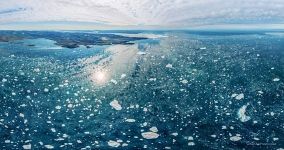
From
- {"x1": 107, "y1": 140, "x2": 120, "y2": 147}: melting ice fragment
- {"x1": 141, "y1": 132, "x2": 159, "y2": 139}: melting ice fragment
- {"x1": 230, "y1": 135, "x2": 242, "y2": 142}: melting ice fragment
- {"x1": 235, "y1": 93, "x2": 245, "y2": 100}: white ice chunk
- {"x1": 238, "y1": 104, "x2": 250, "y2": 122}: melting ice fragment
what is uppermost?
{"x1": 235, "y1": 93, "x2": 245, "y2": 100}: white ice chunk

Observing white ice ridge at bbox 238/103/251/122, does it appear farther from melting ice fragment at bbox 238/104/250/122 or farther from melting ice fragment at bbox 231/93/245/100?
melting ice fragment at bbox 231/93/245/100

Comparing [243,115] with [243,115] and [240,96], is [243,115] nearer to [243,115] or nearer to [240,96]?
[243,115]

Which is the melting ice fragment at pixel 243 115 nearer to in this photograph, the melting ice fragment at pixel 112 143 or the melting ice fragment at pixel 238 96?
the melting ice fragment at pixel 238 96

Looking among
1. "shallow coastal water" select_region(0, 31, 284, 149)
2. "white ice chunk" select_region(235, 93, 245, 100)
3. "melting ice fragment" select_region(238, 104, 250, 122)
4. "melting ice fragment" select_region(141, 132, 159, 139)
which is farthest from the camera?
"white ice chunk" select_region(235, 93, 245, 100)

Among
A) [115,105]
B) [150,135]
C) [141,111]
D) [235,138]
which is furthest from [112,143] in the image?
[115,105]

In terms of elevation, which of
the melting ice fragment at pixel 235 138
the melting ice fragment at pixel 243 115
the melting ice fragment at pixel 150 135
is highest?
the melting ice fragment at pixel 243 115

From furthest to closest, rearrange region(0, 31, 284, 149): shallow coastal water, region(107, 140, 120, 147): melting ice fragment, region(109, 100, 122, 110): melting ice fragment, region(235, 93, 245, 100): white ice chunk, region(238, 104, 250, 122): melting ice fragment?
region(235, 93, 245, 100): white ice chunk < region(109, 100, 122, 110): melting ice fragment < region(238, 104, 250, 122): melting ice fragment < region(0, 31, 284, 149): shallow coastal water < region(107, 140, 120, 147): melting ice fragment

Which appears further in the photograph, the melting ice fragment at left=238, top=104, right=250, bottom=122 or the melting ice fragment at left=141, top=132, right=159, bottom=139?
the melting ice fragment at left=238, top=104, right=250, bottom=122

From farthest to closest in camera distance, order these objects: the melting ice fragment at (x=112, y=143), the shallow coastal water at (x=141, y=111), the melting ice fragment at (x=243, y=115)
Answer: the melting ice fragment at (x=243, y=115), the shallow coastal water at (x=141, y=111), the melting ice fragment at (x=112, y=143)

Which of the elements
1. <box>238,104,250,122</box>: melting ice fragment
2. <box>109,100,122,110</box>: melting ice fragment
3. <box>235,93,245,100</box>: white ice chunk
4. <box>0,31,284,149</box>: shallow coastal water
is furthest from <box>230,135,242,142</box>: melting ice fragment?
<box>235,93,245,100</box>: white ice chunk

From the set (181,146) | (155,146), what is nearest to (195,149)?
(181,146)

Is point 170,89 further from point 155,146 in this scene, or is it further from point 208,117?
point 155,146

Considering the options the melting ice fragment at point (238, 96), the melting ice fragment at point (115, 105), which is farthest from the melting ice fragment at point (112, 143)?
the melting ice fragment at point (238, 96)
